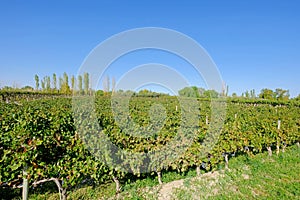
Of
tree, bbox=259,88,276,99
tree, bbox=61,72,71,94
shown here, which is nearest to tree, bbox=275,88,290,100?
tree, bbox=259,88,276,99

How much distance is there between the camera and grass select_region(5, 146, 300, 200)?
401 cm

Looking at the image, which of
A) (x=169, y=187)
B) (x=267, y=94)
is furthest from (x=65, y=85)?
(x=169, y=187)

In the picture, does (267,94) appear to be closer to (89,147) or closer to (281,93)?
(281,93)

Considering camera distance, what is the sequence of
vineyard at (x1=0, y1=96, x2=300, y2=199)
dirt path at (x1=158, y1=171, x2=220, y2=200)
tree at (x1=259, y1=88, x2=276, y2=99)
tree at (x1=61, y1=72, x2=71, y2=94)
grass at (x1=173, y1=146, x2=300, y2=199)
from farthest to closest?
tree at (x1=61, y1=72, x2=71, y2=94) → tree at (x1=259, y1=88, x2=276, y2=99) → grass at (x1=173, y1=146, x2=300, y2=199) → dirt path at (x1=158, y1=171, x2=220, y2=200) → vineyard at (x1=0, y1=96, x2=300, y2=199)

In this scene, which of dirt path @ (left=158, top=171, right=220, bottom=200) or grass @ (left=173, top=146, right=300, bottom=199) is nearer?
dirt path @ (left=158, top=171, right=220, bottom=200)

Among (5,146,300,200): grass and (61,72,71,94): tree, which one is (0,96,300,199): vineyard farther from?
(61,72,71,94): tree

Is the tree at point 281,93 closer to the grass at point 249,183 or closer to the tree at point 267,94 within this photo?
the tree at point 267,94

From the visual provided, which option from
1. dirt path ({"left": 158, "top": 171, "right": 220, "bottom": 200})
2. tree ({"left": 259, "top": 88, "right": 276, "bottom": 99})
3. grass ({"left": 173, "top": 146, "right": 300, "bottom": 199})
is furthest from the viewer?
tree ({"left": 259, "top": 88, "right": 276, "bottom": 99})

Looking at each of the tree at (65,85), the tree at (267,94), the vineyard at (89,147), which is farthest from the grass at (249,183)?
the tree at (65,85)

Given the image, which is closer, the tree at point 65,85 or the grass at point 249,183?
the grass at point 249,183

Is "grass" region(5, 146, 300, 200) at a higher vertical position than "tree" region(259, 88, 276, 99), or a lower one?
lower

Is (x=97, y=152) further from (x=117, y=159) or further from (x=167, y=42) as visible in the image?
(x=167, y=42)

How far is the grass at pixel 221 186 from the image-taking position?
4008 mm

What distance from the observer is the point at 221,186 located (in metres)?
4.42
